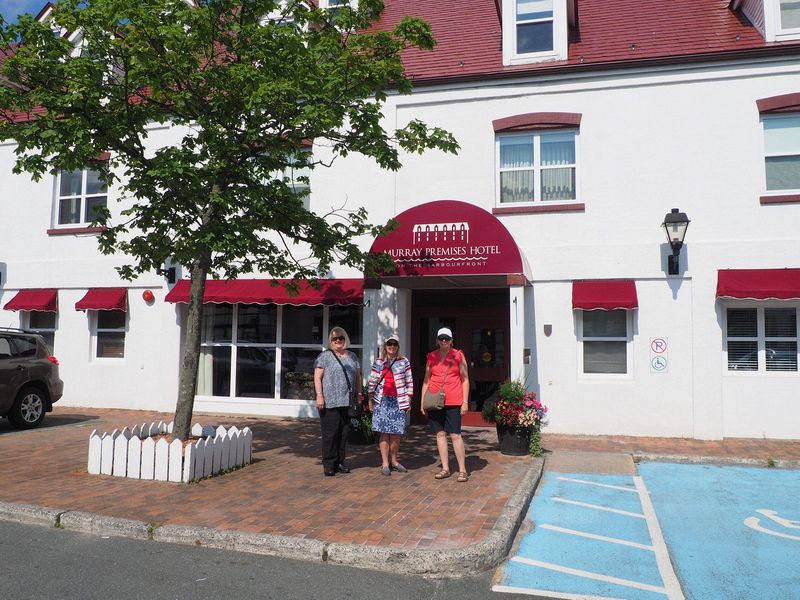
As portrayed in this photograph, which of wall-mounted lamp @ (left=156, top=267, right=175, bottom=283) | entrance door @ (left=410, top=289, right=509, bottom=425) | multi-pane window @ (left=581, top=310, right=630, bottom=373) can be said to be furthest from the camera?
wall-mounted lamp @ (left=156, top=267, right=175, bottom=283)

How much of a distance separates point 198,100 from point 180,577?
16.5 ft

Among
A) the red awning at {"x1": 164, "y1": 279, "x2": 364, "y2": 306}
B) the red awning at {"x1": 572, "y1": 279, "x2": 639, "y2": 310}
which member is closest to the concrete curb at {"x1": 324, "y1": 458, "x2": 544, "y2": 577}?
the red awning at {"x1": 572, "y1": 279, "x2": 639, "y2": 310}

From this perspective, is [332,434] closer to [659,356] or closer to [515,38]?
→ [659,356]

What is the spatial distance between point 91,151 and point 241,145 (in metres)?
1.62

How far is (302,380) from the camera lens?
12.3 meters

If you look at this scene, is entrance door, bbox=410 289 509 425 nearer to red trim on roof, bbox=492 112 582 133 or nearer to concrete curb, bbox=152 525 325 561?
red trim on roof, bbox=492 112 582 133

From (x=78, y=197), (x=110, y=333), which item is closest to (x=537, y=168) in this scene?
(x=110, y=333)

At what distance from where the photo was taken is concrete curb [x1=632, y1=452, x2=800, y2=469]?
27.7ft

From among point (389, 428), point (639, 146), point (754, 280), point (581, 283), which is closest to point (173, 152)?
point (389, 428)

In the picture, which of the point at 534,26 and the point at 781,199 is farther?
the point at 534,26

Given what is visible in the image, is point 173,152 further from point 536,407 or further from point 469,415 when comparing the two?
point 469,415

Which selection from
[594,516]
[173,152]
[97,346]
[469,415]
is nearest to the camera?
[594,516]

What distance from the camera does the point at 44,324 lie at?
13945 mm

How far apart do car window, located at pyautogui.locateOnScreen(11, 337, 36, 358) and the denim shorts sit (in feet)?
25.1
